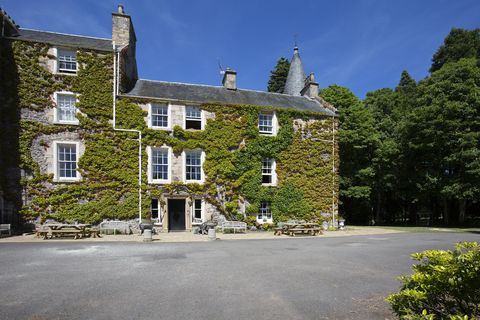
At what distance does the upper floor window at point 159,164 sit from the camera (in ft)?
66.9

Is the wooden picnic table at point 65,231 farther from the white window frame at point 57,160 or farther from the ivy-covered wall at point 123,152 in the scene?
the white window frame at point 57,160

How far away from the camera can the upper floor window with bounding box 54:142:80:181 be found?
18.9m

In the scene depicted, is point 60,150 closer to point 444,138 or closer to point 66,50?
point 66,50

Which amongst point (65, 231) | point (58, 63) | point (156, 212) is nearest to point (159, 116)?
point (156, 212)

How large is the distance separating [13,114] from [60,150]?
11.5 ft

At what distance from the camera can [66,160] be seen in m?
19.1

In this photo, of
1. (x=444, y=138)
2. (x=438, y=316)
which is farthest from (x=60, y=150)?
(x=444, y=138)

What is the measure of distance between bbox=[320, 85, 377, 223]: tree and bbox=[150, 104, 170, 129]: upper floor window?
18588 mm

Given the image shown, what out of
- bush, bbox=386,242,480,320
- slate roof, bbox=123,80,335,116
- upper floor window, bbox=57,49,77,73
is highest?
upper floor window, bbox=57,49,77,73

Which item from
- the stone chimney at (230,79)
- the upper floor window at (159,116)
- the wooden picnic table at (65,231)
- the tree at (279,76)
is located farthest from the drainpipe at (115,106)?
the tree at (279,76)

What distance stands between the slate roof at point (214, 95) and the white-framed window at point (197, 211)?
7.53 metres

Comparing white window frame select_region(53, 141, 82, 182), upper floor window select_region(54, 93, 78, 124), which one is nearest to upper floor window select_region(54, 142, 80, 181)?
white window frame select_region(53, 141, 82, 182)

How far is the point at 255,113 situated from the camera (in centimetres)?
2261

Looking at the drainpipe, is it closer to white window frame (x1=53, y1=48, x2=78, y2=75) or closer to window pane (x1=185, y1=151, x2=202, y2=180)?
white window frame (x1=53, y1=48, x2=78, y2=75)
